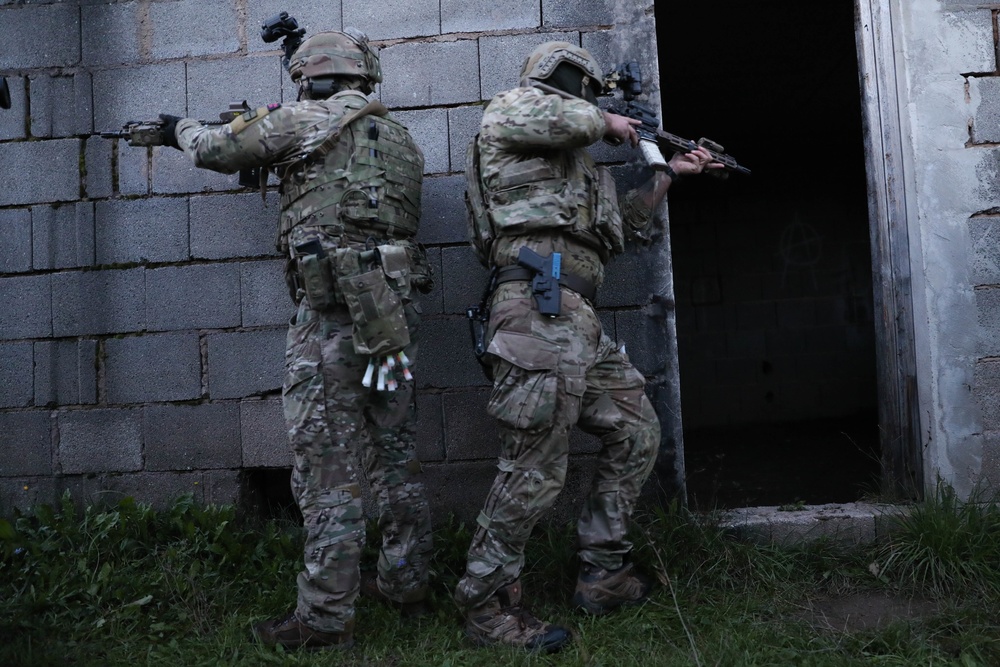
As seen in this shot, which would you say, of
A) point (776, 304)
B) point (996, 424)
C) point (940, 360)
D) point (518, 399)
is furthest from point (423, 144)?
point (776, 304)

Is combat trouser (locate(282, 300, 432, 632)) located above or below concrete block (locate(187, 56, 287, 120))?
below

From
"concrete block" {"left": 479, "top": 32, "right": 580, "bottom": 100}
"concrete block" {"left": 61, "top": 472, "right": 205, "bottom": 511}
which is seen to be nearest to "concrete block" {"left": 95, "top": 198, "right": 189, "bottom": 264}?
"concrete block" {"left": 61, "top": 472, "right": 205, "bottom": 511}

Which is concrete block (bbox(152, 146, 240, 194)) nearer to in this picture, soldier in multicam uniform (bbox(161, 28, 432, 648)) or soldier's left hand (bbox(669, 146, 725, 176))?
soldier in multicam uniform (bbox(161, 28, 432, 648))

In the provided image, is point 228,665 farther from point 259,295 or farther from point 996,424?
point 996,424

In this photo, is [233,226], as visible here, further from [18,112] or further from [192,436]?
[18,112]

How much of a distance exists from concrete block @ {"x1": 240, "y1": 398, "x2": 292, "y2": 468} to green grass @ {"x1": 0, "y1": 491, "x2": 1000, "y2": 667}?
0.26 metres

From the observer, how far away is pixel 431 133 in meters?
3.55

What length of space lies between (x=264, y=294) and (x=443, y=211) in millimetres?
849

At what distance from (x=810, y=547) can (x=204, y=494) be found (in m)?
2.52

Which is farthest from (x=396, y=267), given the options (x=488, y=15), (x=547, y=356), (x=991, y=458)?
(x=991, y=458)

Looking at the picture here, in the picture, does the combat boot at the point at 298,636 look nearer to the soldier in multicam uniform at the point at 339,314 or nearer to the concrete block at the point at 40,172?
the soldier in multicam uniform at the point at 339,314

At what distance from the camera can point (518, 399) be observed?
265cm

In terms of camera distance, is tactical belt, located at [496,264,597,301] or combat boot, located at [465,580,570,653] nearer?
combat boot, located at [465,580,570,653]

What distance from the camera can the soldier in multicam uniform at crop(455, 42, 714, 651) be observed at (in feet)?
8.77
